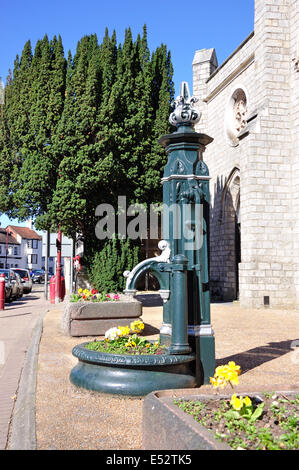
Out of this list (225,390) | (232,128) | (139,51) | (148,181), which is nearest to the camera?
(225,390)

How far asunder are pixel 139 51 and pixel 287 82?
5642 mm

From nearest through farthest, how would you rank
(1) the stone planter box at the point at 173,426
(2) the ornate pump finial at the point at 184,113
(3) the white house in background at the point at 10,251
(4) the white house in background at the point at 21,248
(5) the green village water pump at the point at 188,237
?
(1) the stone planter box at the point at 173,426 → (5) the green village water pump at the point at 188,237 → (2) the ornate pump finial at the point at 184,113 → (3) the white house in background at the point at 10,251 → (4) the white house in background at the point at 21,248

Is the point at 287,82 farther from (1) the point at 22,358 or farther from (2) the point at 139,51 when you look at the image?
(1) the point at 22,358

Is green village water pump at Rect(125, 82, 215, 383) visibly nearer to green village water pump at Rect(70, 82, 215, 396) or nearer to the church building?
green village water pump at Rect(70, 82, 215, 396)

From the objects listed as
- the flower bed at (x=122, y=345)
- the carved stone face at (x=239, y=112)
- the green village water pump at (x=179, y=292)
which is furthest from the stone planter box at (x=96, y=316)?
the carved stone face at (x=239, y=112)

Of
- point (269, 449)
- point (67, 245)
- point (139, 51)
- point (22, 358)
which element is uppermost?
point (139, 51)

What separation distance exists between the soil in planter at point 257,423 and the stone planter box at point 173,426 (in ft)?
0.29

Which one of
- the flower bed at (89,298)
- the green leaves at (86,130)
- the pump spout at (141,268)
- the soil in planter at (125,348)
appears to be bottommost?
the soil in planter at (125,348)

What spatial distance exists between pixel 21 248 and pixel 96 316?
71417mm

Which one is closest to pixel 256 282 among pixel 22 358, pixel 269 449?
pixel 22 358

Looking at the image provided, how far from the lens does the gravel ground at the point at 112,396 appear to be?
11.5 feet

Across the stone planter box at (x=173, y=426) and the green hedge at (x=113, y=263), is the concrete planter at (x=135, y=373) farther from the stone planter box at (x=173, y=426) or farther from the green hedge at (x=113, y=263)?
the green hedge at (x=113, y=263)
